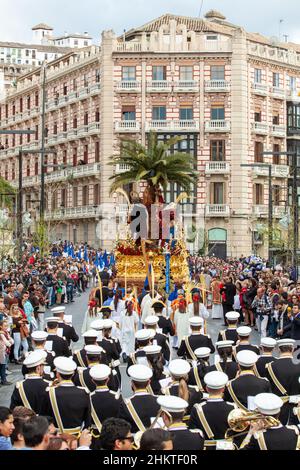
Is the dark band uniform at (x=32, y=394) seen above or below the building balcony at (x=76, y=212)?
below

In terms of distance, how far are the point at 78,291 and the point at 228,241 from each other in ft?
74.9

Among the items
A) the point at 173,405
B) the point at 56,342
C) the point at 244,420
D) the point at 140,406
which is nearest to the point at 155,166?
the point at 56,342

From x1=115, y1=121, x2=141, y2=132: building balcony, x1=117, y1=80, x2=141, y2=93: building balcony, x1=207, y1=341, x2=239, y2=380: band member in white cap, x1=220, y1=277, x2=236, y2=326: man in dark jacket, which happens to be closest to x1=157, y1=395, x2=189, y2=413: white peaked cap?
x1=207, y1=341, x2=239, y2=380: band member in white cap

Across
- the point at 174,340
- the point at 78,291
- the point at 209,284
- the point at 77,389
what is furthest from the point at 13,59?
the point at 77,389

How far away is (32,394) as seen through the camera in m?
10.1

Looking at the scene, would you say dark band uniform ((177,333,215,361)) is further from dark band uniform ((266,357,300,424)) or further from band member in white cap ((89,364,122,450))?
band member in white cap ((89,364,122,450))

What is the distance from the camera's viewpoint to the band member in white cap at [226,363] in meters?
11.4

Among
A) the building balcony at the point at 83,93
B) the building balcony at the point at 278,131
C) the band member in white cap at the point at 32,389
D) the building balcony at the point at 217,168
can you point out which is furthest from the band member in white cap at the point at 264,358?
the building balcony at the point at 83,93

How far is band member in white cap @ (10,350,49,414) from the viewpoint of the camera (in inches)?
395

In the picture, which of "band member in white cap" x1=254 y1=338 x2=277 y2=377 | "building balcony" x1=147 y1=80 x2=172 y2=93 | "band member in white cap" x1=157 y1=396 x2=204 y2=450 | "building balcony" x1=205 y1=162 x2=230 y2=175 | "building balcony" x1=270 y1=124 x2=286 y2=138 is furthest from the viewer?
"building balcony" x1=270 y1=124 x2=286 y2=138

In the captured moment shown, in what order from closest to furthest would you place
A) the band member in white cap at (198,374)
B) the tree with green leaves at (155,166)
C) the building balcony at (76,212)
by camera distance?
1. the band member in white cap at (198,374)
2. the tree with green leaves at (155,166)
3. the building balcony at (76,212)

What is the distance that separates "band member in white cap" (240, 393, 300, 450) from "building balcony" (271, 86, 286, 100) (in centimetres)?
5955

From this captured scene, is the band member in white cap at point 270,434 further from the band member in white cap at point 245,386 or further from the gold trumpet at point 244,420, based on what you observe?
the band member in white cap at point 245,386

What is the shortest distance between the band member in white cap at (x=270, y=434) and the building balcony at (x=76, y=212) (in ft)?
180
